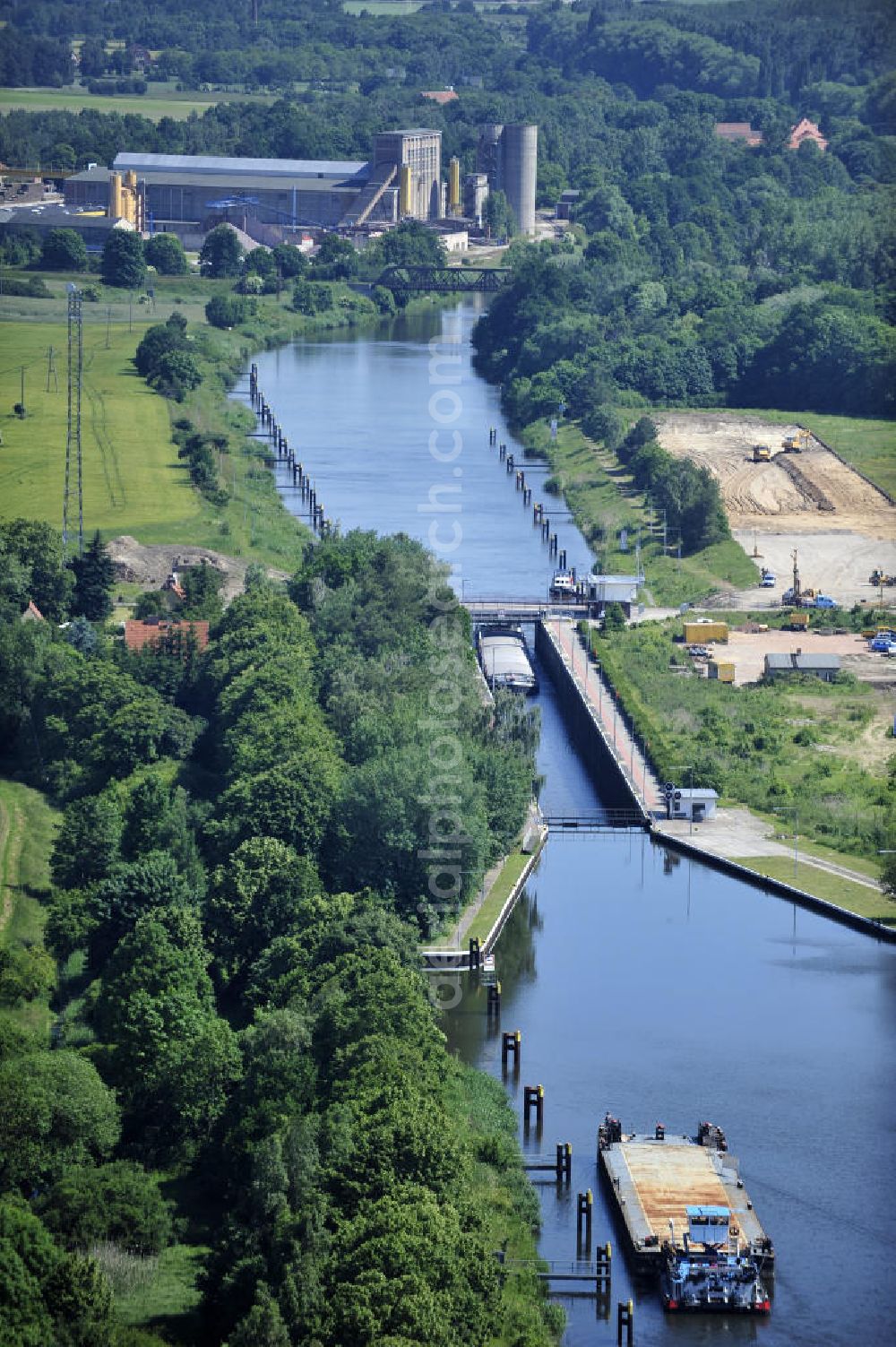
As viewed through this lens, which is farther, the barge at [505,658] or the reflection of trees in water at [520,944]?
the barge at [505,658]

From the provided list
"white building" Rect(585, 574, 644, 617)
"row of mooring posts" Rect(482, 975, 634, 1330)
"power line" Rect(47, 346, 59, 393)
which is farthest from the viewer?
"power line" Rect(47, 346, 59, 393)

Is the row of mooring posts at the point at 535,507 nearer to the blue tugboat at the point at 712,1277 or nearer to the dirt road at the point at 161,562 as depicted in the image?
the dirt road at the point at 161,562

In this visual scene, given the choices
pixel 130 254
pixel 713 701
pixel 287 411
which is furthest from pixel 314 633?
pixel 130 254

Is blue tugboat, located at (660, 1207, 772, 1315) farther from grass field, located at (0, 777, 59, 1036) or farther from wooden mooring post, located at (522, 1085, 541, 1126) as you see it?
grass field, located at (0, 777, 59, 1036)

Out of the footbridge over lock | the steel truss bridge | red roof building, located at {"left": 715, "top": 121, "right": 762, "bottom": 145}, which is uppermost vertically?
the footbridge over lock

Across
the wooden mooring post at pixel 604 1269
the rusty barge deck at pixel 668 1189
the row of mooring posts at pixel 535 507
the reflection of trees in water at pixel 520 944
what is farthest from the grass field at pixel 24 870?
the row of mooring posts at pixel 535 507

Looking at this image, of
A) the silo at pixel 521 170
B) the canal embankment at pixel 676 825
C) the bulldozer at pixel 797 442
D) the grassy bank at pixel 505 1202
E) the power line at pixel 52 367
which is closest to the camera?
the grassy bank at pixel 505 1202

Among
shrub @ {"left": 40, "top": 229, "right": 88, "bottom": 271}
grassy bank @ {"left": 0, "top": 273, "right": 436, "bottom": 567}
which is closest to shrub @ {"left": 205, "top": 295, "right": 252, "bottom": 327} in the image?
grassy bank @ {"left": 0, "top": 273, "right": 436, "bottom": 567}

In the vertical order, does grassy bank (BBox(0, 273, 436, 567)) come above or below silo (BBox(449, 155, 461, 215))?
above

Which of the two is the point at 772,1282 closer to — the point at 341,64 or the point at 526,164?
the point at 526,164
